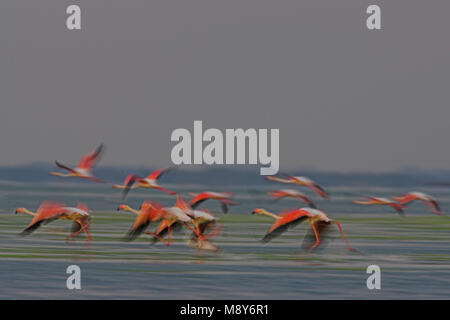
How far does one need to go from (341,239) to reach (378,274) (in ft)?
9.52

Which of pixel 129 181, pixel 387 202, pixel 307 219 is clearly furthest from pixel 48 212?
pixel 387 202

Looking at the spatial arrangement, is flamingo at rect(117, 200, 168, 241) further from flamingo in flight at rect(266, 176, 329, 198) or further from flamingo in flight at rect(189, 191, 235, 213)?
flamingo in flight at rect(266, 176, 329, 198)

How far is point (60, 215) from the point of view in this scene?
1664cm

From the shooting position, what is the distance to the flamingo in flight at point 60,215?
1648 centimetres

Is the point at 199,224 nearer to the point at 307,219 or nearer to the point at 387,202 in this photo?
the point at 307,219

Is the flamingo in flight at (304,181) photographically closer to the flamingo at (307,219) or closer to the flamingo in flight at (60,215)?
the flamingo at (307,219)

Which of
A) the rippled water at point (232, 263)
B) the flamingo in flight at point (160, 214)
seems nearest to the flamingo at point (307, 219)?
the rippled water at point (232, 263)

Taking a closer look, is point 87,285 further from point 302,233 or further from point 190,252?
point 302,233

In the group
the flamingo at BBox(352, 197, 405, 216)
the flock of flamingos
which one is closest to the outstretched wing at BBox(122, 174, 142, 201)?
the flock of flamingos

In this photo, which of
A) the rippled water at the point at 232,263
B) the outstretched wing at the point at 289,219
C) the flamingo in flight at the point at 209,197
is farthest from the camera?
the flamingo in flight at the point at 209,197

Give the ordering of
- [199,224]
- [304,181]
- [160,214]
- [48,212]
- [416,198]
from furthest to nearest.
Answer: [416,198], [304,181], [199,224], [160,214], [48,212]

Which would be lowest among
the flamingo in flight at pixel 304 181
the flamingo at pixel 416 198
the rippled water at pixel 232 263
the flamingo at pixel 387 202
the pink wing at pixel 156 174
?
the rippled water at pixel 232 263

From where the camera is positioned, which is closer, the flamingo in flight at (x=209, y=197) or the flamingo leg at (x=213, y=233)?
the flamingo leg at (x=213, y=233)

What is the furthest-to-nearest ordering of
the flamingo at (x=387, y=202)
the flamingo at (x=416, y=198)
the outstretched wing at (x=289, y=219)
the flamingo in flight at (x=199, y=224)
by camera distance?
the flamingo at (x=387, y=202), the flamingo at (x=416, y=198), the flamingo in flight at (x=199, y=224), the outstretched wing at (x=289, y=219)
